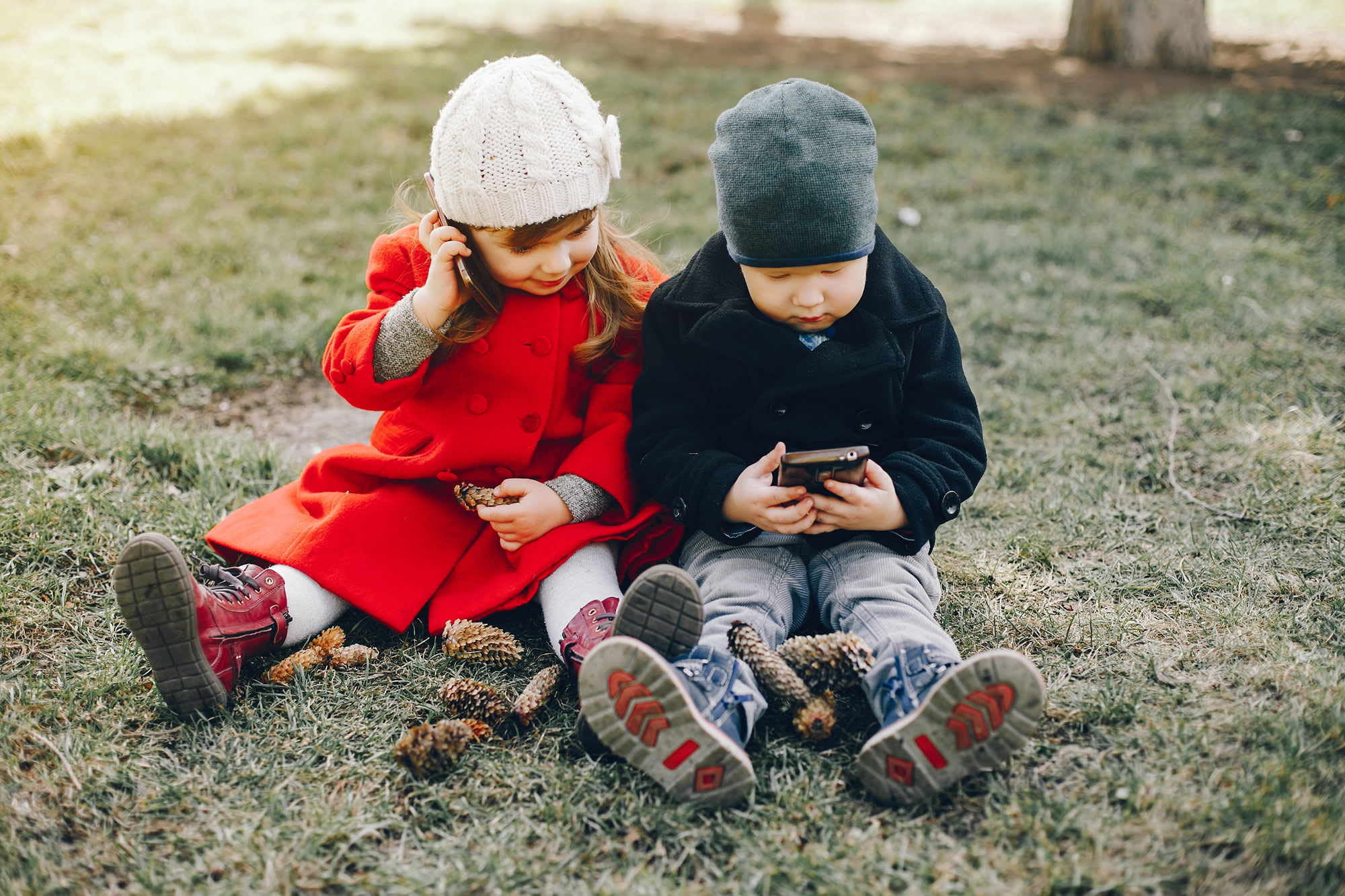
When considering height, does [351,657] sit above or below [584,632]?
below

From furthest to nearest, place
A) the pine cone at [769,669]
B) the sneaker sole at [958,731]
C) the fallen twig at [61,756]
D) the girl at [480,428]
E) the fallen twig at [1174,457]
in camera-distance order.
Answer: the fallen twig at [1174,457]
the girl at [480,428]
the pine cone at [769,669]
the fallen twig at [61,756]
the sneaker sole at [958,731]

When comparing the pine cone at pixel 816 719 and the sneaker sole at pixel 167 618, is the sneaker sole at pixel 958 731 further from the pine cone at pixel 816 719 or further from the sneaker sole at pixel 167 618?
the sneaker sole at pixel 167 618

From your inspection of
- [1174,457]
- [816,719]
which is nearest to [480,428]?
[816,719]

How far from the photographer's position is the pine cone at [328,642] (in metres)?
2.22

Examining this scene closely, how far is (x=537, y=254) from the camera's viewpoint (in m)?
2.13

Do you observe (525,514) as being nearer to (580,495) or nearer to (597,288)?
(580,495)

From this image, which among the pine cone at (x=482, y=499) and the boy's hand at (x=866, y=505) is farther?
the pine cone at (x=482, y=499)

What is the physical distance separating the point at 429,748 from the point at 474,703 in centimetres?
17

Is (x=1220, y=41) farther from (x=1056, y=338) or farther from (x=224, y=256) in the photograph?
(x=224, y=256)

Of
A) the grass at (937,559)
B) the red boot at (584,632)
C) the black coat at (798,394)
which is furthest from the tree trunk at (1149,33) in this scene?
the red boot at (584,632)

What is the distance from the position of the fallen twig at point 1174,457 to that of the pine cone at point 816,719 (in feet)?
4.85

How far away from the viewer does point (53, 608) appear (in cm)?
235

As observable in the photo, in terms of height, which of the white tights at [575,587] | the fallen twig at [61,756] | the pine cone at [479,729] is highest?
the white tights at [575,587]

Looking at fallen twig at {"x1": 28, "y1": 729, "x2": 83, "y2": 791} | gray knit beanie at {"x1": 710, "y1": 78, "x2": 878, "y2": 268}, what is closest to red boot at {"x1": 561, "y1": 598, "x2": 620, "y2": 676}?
gray knit beanie at {"x1": 710, "y1": 78, "x2": 878, "y2": 268}
